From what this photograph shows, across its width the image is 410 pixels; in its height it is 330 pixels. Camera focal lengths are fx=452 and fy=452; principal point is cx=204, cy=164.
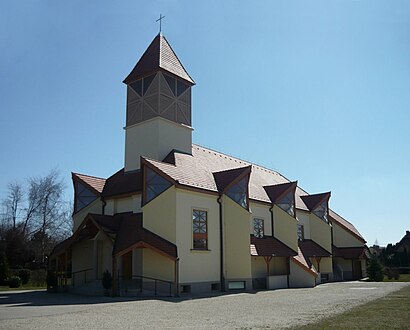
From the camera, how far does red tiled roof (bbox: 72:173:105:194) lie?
29609 millimetres

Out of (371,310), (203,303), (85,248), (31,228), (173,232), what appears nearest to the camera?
(371,310)

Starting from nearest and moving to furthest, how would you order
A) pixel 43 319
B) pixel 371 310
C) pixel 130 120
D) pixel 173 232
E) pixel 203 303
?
pixel 43 319 < pixel 371 310 < pixel 203 303 < pixel 173 232 < pixel 130 120

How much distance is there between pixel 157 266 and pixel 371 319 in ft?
44.9

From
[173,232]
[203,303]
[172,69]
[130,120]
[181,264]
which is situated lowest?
[203,303]

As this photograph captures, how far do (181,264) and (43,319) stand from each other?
11.0 metres

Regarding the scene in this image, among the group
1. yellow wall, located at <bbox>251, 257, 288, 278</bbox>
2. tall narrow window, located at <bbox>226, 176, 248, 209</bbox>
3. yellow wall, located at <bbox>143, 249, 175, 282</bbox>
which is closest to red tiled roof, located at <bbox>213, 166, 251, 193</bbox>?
tall narrow window, located at <bbox>226, 176, 248, 209</bbox>

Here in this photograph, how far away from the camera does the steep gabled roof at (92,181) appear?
96.8 feet

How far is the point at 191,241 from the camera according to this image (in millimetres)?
24969

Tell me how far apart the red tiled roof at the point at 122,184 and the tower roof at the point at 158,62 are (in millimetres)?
6816

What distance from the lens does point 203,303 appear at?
19109mm

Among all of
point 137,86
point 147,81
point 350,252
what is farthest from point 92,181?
point 350,252

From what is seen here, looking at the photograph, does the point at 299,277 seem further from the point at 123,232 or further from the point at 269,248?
the point at 123,232

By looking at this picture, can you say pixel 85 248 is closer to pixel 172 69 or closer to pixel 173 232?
pixel 173 232

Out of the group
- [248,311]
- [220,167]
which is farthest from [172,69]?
[248,311]
